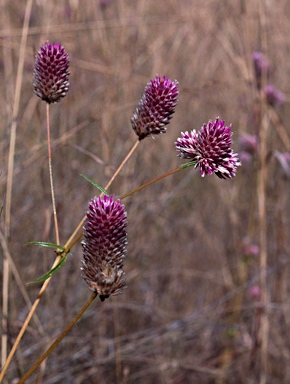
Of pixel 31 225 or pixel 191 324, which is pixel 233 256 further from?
pixel 31 225

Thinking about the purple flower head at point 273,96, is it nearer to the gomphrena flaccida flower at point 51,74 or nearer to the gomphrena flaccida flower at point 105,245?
the gomphrena flaccida flower at point 51,74

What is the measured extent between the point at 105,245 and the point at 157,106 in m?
0.24

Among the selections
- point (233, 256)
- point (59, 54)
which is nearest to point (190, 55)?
point (233, 256)

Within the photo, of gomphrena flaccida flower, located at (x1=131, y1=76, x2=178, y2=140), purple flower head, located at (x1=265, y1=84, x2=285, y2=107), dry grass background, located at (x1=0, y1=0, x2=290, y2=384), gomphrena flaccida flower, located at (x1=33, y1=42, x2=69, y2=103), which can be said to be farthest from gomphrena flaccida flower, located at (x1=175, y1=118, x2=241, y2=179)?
purple flower head, located at (x1=265, y1=84, x2=285, y2=107)

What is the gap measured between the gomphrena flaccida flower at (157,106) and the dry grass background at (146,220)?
0.52 meters

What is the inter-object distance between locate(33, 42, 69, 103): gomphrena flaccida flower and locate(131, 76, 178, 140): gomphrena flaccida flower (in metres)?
0.12

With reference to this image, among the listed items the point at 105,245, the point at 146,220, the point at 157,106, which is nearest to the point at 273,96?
the point at 146,220

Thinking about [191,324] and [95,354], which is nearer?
[95,354]

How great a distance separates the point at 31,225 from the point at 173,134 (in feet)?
3.03

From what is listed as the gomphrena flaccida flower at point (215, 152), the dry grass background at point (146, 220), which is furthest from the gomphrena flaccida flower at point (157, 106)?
the dry grass background at point (146, 220)

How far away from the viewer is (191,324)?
1.75 m

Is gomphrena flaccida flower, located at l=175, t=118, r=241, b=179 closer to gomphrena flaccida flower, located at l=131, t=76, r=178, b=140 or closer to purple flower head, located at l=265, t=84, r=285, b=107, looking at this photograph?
gomphrena flaccida flower, located at l=131, t=76, r=178, b=140

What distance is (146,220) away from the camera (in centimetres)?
212

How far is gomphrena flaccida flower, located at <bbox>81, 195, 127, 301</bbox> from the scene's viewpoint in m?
0.64
